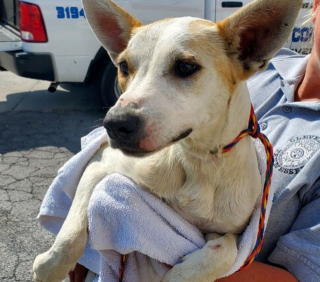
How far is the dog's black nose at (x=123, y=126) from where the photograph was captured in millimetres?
1744

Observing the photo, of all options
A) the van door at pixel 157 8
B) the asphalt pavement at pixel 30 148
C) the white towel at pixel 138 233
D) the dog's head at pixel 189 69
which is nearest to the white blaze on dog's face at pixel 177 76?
the dog's head at pixel 189 69

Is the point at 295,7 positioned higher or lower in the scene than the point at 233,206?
higher

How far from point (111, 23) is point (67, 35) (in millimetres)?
3836

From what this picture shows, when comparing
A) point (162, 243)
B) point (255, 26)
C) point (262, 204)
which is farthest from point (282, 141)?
point (162, 243)

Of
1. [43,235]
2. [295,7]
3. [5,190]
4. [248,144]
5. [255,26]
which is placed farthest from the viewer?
[5,190]

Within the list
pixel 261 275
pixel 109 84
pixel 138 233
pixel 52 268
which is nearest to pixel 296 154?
pixel 261 275

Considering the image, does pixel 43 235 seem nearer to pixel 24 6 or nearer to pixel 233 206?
pixel 233 206

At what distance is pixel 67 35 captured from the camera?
595cm

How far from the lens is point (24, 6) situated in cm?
584

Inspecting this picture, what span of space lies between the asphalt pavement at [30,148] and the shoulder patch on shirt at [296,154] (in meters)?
2.24

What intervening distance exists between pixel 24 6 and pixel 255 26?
14.7 feet

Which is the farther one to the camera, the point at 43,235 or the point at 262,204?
the point at 43,235

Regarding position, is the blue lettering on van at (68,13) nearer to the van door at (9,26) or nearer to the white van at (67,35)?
the white van at (67,35)

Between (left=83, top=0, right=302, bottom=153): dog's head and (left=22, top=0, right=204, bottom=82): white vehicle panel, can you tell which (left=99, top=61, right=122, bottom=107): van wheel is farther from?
(left=83, top=0, right=302, bottom=153): dog's head
